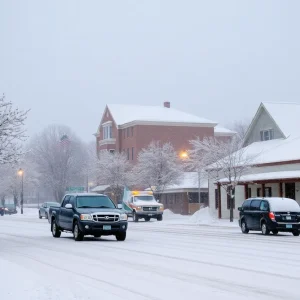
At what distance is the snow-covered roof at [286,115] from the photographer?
181 feet

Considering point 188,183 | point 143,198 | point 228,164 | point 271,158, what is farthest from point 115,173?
point 228,164

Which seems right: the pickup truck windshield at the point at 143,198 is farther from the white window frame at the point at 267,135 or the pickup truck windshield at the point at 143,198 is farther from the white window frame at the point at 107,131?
the white window frame at the point at 107,131

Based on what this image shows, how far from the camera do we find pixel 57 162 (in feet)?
410

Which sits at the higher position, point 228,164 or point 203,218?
point 228,164

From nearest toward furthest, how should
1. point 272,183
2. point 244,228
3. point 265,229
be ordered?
point 265,229 → point 244,228 → point 272,183

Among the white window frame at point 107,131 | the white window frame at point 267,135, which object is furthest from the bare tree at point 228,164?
the white window frame at point 107,131

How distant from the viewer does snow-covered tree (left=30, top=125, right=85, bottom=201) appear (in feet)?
401

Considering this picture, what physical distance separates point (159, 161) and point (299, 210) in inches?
1504

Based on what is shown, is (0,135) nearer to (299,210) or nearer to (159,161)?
(299,210)

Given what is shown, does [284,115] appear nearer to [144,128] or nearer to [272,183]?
[272,183]

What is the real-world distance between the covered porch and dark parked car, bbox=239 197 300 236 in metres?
10.4

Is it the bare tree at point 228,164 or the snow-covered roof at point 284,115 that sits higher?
the snow-covered roof at point 284,115

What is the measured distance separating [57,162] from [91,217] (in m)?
100

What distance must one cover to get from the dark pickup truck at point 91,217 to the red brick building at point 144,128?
2197 inches
